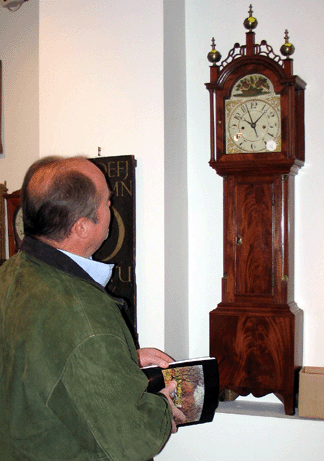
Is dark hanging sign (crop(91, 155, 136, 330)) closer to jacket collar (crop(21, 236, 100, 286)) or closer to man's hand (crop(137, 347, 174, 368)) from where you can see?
man's hand (crop(137, 347, 174, 368))

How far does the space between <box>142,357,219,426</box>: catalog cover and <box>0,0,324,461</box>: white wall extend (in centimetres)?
103

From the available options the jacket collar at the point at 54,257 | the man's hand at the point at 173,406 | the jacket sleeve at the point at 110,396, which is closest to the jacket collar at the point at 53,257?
the jacket collar at the point at 54,257

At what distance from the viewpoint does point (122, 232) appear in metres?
2.48

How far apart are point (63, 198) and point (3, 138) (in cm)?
240

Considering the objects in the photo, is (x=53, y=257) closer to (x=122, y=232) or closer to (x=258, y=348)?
(x=122, y=232)

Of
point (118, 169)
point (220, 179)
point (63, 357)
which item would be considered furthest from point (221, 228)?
point (63, 357)

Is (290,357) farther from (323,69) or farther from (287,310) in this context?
(323,69)

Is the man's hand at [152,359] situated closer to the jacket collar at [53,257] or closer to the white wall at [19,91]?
the jacket collar at [53,257]

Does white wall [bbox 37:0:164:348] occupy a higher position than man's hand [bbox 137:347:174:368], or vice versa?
white wall [bbox 37:0:164:348]

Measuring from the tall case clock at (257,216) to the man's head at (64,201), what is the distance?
54.1 inches

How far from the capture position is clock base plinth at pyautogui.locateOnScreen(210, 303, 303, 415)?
2348mm

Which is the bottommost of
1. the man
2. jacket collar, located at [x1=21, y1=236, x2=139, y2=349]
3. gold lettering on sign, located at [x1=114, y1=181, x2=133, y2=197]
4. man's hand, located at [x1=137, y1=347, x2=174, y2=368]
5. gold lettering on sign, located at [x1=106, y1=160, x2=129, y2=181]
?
man's hand, located at [x1=137, y1=347, x2=174, y2=368]

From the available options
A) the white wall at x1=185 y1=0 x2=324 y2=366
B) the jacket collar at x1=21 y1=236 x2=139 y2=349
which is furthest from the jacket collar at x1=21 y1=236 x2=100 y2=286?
the white wall at x1=185 y1=0 x2=324 y2=366

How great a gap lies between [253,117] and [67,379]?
1790 mm
